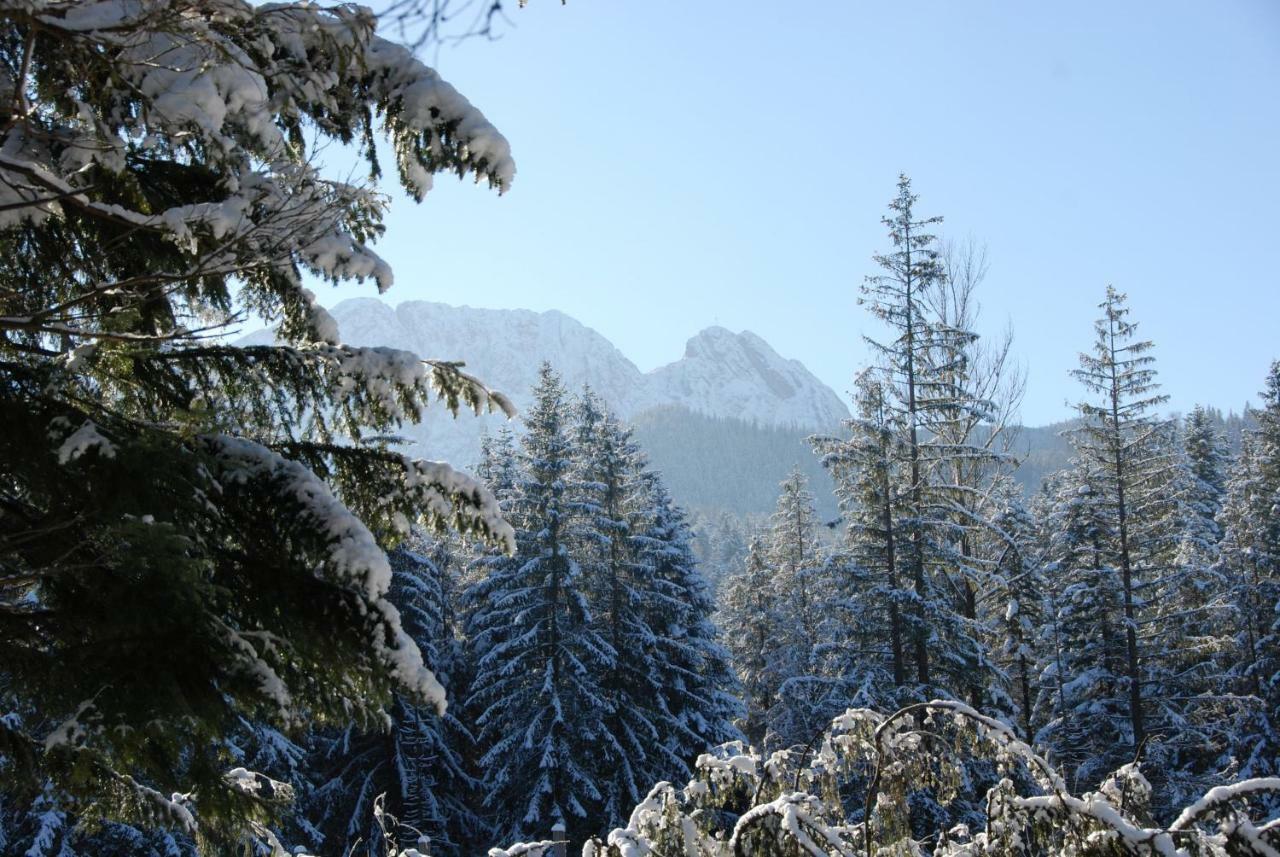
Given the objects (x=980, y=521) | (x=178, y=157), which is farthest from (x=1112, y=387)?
(x=178, y=157)

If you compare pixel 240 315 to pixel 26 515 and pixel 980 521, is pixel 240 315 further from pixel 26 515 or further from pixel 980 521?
pixel 980 521

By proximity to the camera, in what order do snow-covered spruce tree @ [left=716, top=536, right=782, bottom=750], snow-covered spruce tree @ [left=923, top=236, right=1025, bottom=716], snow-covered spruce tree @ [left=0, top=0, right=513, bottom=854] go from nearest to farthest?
1. snow-covered spruce tree @ [left=0, top=0, right=513, bottom=854]
2. snow-covered spruce tree @ [left=923, top=236, right=1025, bottom=716]
3. snow-covered spruce tree @ [left=716, top=536, right=782, bottom=750]

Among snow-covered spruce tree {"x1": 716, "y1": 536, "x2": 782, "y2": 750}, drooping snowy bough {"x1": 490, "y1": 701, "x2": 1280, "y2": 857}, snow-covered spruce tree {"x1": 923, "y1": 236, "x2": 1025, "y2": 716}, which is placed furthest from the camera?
snow-covered spruce tree {"x1": 716, "y1": 536, "x2": 782, "y2": 750}

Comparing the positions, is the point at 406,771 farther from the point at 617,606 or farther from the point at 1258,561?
the point at 1258,561

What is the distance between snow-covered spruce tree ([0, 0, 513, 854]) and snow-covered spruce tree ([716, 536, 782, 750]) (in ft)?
82.8

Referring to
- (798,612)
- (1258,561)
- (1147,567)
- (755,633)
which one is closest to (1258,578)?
(1258,561)

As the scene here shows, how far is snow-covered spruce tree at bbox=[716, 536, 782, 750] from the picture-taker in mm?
28219

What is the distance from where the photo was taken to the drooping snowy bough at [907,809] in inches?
117

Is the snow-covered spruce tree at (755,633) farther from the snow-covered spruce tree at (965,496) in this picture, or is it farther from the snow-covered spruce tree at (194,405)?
the snow-covered spruce tree at (194,405)

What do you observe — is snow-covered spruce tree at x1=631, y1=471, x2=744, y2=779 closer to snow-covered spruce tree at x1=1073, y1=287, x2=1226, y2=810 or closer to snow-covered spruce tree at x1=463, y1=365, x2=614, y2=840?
snow-covered spruce tree at x1=463, y1=365, x2=614, y2=840

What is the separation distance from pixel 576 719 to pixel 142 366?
1570cm

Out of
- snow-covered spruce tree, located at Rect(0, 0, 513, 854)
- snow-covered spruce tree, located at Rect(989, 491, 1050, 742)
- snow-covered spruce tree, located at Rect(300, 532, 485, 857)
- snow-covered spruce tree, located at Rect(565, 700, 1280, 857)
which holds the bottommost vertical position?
snow-covered spruce tree, located at Rect(300, 532, 485, 857)

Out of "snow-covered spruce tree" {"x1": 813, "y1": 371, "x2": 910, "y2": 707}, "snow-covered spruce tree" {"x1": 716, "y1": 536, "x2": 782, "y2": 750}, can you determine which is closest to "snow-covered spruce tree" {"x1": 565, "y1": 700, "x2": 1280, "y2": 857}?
"snow-covered spruce tree" {"x1": 813, "y1": 371, "x2": 910, "y2": 707}

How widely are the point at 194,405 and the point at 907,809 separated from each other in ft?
11.4
